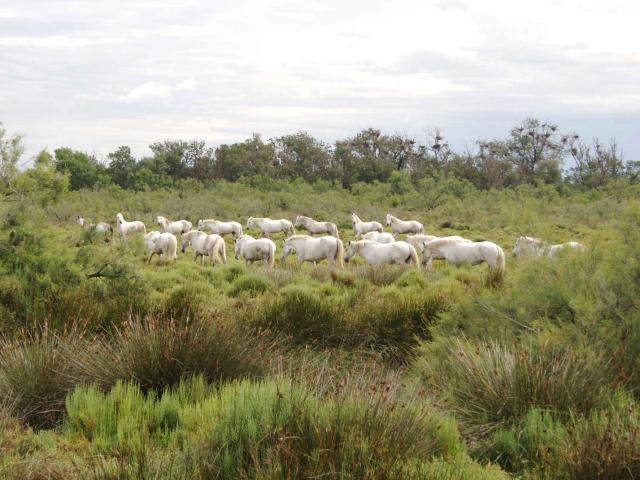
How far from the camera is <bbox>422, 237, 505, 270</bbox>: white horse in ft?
53.9

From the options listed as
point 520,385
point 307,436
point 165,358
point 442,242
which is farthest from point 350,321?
point 442,242

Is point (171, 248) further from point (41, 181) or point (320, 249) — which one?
point (41, 181)

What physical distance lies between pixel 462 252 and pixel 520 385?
11.7 metres

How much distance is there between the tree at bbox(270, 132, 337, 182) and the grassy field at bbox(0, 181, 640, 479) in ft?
184

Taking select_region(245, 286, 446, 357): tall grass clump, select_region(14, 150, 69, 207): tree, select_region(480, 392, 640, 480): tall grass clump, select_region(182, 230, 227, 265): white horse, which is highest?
select_region(14, 150, 69, 207): tree

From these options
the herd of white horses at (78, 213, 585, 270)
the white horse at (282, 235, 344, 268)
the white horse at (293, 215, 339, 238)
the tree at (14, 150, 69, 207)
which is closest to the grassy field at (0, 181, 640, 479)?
the tree at (14, 150, 69, 207)

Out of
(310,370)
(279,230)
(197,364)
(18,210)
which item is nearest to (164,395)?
(197,364)

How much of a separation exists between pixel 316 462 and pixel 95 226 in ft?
25.9

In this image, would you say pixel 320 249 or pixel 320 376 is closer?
pixel 320 376

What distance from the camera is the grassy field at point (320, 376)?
13.4 ft

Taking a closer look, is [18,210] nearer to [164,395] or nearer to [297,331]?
[297,331]

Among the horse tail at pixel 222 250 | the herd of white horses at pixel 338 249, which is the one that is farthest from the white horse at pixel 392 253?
the horse tail at pixel 222 250

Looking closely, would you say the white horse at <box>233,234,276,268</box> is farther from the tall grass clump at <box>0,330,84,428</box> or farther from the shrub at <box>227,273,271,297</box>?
the tall grass clump at <box>0,330,84,428</box>

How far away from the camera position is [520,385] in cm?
543
